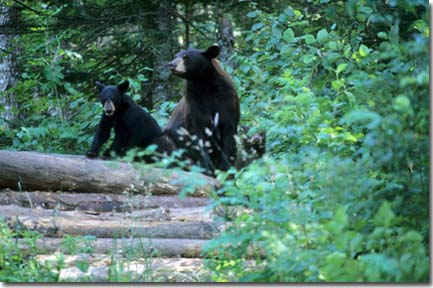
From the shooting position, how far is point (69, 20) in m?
13.2

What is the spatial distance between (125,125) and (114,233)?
13.2 feet

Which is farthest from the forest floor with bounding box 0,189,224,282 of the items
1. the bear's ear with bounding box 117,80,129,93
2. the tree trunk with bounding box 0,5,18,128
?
the tree trunk with bounding box 0,5,18,128

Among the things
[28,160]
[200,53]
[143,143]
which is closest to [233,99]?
[200,53]

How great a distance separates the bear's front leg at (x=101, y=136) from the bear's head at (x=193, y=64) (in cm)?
118

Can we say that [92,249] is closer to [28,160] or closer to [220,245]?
[220,245]

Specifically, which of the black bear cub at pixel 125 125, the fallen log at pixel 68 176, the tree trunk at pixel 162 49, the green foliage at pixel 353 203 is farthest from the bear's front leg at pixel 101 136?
the green foliage at pixel 353 203

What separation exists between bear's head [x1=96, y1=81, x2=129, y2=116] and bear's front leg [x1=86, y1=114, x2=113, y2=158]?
195 mm

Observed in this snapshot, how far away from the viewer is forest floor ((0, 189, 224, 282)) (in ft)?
17.9

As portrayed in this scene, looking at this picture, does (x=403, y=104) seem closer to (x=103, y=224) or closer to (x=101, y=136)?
(x=103, y=224)

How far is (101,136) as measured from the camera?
9898mm

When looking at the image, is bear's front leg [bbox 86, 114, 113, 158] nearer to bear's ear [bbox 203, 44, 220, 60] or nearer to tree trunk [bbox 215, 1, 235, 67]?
bear's ear [bbox 203, 44, 220, 60]

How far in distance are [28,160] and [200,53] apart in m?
2.75

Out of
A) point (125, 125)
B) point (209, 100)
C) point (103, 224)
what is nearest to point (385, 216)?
point (103, 224)

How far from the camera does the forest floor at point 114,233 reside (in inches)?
215
